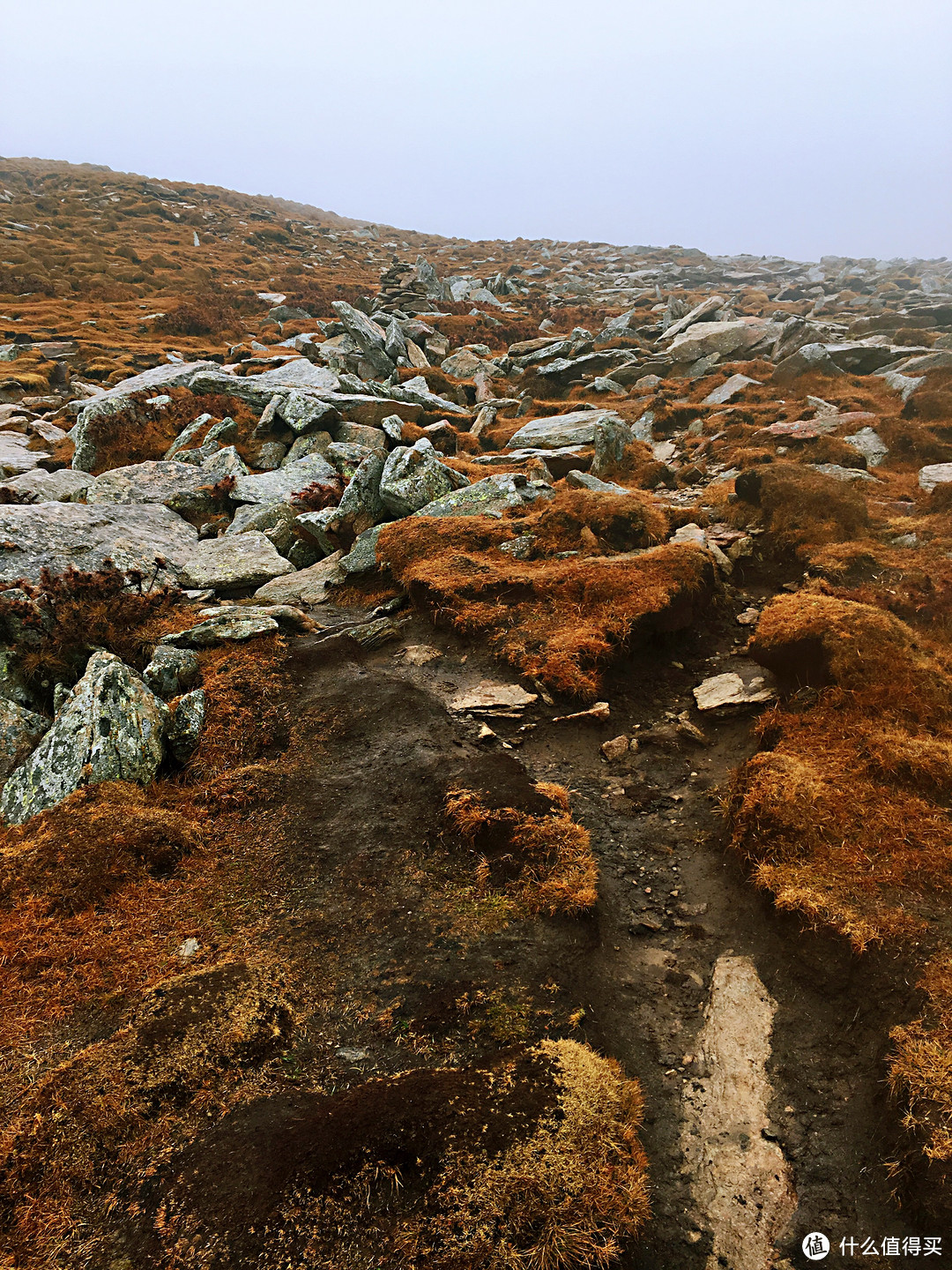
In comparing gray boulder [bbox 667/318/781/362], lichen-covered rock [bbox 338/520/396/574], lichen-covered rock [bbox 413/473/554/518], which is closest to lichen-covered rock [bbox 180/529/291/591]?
lichen-covered rock [bbox 338/520/396/574]

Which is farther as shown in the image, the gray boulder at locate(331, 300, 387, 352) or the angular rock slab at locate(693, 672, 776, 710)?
the gray boulder at locate(331, 300, 387, 352)

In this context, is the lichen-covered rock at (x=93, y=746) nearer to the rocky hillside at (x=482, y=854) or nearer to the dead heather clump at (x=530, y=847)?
the rocky hillside at (x=482, y=854)

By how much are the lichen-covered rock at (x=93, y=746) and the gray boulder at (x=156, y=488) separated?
10.6 meters

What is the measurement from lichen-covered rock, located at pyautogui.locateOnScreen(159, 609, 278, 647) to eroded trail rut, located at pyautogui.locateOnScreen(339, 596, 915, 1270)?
657 cm

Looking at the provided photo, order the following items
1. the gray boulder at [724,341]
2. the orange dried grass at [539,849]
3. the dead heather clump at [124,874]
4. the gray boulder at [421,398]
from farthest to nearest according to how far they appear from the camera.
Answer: the gray boulder at [724,341] → the gray boulder at [421,398] → the orange dried grass at [539,849] → the dead heather clump at [124,874]

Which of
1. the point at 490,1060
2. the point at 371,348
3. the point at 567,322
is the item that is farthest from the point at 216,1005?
the point at 567,322

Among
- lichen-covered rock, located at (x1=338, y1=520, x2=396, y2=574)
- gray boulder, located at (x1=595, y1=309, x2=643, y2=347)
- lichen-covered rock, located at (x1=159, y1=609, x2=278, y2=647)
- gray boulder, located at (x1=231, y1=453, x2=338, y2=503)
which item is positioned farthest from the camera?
gray boulder, located at (x1=595, y1=309, x2=643, y2=347)

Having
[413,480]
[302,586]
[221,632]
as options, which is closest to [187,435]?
[413,480]

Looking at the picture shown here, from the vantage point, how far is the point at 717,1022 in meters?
5.75

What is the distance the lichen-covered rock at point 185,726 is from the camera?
30.9ft

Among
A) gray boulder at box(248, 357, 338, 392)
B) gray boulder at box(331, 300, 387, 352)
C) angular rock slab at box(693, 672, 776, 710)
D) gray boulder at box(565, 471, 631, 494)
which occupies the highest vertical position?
gray boulder at box(331, 300, 387, 352)

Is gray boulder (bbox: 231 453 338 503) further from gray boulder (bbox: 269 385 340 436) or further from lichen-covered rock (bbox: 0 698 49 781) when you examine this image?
lichen-covered rock (bbox: 0 698 49 781)

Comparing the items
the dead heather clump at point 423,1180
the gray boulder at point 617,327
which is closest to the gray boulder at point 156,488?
the dead heather clump at point 423,1180

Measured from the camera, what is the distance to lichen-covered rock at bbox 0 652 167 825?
26.9 ft
